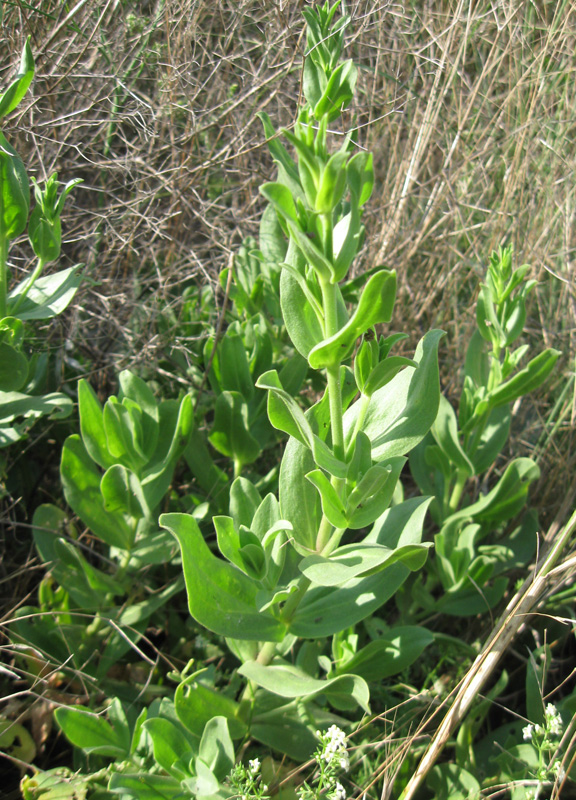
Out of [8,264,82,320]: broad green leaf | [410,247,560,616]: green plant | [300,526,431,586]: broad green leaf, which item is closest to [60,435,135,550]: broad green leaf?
[8,264,82,320]: broad green leaf

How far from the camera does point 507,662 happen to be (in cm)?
235

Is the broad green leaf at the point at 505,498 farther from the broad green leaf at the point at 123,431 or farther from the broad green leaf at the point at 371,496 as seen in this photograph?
the broad green leaf at the point at 123,431

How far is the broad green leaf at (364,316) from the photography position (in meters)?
1.21

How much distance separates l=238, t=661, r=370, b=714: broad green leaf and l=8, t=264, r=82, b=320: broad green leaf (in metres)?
1.07

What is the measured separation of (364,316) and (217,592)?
73 centimetres

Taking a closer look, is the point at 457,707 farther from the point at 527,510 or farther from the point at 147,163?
the point at 147,163

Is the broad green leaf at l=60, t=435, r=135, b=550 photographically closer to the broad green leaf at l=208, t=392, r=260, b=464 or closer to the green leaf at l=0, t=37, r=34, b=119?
the broad green leaf at l=208, t=392, r=260, b=464

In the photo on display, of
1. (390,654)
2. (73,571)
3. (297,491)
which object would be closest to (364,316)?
(297,491)

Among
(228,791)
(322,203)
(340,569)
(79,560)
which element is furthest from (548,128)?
(228,791)

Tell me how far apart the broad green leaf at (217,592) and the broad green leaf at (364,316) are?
499 millimetres

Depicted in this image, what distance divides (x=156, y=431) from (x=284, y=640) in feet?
2.30

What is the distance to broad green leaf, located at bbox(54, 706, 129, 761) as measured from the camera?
1567 mm

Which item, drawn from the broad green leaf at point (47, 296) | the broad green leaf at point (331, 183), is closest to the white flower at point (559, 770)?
the broad green leaf at point (331, 183)

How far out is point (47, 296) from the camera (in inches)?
74.8
